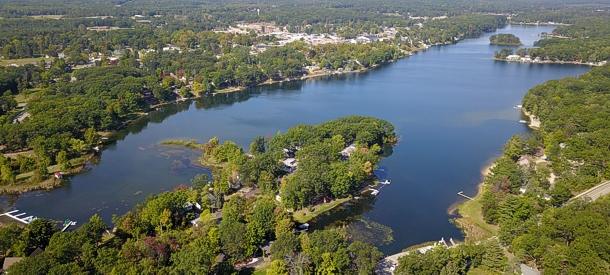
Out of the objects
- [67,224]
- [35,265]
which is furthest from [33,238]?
[67,224]

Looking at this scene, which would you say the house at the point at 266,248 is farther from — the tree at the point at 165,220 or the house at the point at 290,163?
the house at the point at 290,163

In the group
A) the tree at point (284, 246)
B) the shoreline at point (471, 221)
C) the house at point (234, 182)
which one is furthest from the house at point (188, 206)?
the shoreline at point (471, 221)

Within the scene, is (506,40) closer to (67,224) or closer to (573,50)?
(573,50)

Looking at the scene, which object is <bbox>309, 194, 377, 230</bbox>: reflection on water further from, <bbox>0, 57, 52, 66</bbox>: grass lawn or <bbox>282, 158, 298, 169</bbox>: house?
<bbox>0, 57, 52, 66</bbox>: grass lawn

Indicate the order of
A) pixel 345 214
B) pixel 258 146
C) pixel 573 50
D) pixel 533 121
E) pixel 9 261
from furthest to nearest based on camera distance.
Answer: pixel 573 50
pixel 533 121
pixel 258 146
pixel 345 214
pixel 9 261

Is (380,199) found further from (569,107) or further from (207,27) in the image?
(207,27)

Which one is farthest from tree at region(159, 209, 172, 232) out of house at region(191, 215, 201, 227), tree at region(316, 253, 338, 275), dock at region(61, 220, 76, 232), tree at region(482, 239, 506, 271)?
tree at region(482, 239, 506, 271)
